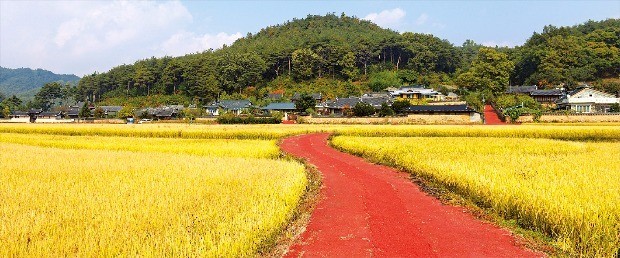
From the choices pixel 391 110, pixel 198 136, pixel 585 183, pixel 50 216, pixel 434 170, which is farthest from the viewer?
pixel 391 110

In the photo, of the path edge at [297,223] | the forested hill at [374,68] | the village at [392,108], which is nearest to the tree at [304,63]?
the forested hill at [374,68]

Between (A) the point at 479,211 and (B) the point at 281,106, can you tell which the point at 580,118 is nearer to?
(B) the point at 281,106

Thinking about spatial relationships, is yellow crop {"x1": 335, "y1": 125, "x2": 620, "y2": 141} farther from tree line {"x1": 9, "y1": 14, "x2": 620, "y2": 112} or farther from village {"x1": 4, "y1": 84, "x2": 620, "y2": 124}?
tree line {"x1": 9, "y1": 14, "x2": 620, "y2": 112}

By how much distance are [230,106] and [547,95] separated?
178 feet

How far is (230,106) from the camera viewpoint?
74.7 meters

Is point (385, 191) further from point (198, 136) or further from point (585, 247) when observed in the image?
point (198, 136)

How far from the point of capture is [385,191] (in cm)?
1118

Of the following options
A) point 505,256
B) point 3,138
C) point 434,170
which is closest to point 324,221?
point 505,256

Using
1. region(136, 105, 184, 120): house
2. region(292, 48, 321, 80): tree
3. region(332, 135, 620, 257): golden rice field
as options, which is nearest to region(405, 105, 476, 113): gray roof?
region(332, 135, 620, 257): golden rice field

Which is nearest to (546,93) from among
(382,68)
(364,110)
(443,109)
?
(443,109)

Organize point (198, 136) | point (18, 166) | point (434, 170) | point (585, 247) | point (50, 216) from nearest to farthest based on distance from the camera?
point (585, 247) < point (50, 216) < point (434, 170) < point (18, 166) < point (198, 136)

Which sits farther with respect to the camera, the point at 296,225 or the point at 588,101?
the point at 588,101

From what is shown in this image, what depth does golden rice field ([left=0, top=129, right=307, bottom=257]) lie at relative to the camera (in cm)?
577

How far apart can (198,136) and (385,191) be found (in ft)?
82.1
